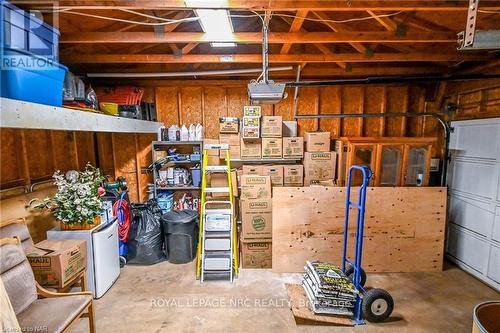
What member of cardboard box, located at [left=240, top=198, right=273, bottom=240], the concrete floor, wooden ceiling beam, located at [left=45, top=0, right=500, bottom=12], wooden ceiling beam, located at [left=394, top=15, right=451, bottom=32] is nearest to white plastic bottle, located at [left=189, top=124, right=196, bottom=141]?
cardboard box, located at [left=240, top=198, right=273, bottom=240]

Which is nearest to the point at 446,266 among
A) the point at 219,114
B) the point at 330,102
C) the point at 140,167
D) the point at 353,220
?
the point at 353,220

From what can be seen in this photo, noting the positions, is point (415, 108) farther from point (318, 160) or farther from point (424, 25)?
point (318, 160)

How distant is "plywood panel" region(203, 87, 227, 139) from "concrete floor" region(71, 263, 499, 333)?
2083 mm

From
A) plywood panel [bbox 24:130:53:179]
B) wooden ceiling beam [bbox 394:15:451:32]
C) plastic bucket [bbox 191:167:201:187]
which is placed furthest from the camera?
plastic bucket [bbox 191:167:201:187]

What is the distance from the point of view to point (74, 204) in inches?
95.3

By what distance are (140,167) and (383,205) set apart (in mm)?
3534

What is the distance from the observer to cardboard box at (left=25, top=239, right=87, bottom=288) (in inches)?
78.8

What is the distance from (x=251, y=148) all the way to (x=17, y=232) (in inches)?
100

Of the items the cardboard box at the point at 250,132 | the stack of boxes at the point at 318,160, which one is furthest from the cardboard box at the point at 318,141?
the cardboard box at the point at 250,132

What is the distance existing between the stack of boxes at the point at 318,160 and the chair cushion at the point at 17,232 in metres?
3.09

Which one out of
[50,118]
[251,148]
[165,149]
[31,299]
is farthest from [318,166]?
[31,299]

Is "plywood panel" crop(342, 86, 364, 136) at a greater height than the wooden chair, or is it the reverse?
"plywood panel" crop(342, 86, 364, 136)

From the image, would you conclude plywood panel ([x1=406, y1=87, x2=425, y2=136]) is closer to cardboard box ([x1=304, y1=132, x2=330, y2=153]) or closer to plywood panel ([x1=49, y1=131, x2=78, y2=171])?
cardboard box ([x1=304, y1=132, x2=330, y2=153])

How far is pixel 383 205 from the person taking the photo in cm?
304
